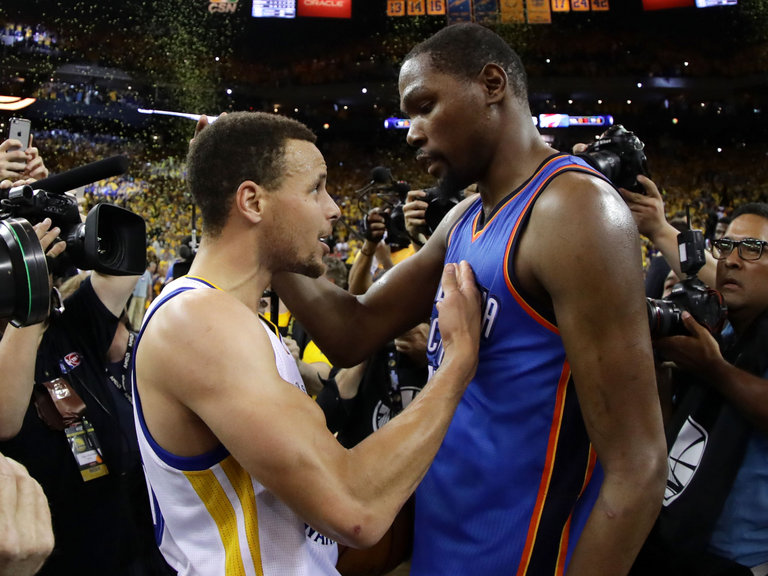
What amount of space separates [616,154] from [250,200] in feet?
3.22

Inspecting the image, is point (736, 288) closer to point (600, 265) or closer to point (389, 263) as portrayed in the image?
point (600, 265)

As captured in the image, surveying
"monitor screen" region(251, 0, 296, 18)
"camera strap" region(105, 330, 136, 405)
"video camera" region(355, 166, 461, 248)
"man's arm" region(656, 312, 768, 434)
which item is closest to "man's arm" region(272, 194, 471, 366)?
"video camera" region(355, 166, 461, 248)

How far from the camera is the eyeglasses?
6.73ft

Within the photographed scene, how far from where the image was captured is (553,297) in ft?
4.27

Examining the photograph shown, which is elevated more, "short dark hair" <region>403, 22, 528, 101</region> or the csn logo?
the csn logo

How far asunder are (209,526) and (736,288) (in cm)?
176

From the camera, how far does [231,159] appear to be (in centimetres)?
146

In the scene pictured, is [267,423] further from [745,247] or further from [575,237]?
[745,247]

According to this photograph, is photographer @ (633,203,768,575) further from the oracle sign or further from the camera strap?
the oracle sign

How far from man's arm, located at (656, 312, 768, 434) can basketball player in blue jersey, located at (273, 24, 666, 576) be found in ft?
1.99

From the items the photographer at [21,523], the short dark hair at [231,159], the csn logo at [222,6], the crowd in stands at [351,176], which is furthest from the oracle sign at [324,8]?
the photographer at [21,523]

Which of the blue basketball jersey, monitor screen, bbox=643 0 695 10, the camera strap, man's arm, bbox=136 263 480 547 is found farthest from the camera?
monitor screen, bbox=643 0 695 10

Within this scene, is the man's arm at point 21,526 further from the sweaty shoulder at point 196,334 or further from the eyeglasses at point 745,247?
the eyeglasses at point 745,247

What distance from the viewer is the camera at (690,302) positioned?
172 cm
